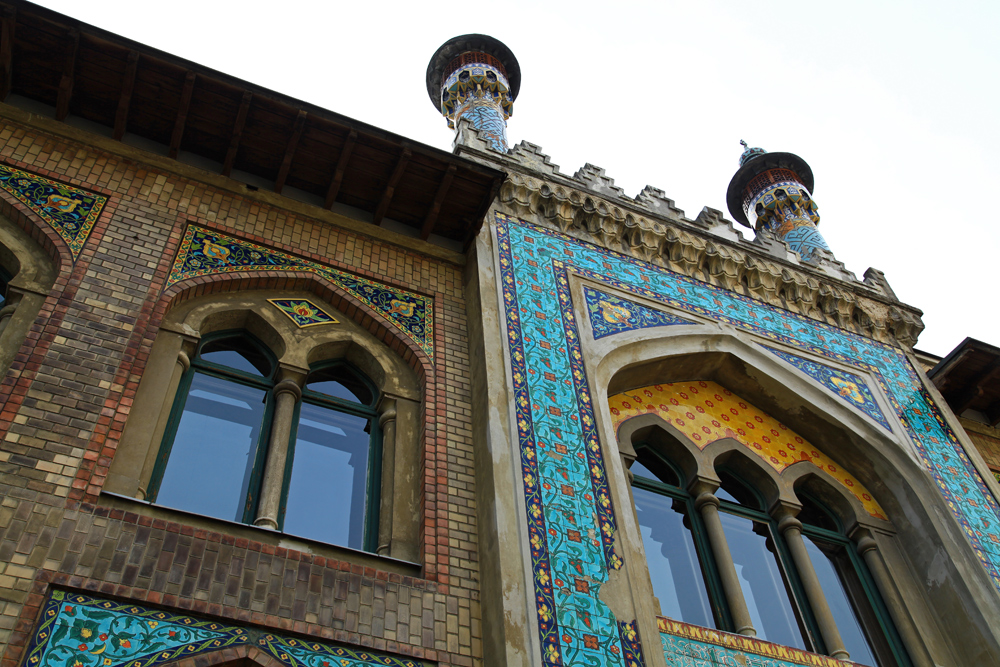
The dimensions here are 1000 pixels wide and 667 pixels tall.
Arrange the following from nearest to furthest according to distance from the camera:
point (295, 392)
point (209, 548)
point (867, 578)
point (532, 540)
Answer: point (209, 548) < point (532, 540) < point (295, 392) < point (867, 578)

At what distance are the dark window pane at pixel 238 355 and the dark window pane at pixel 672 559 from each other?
2.93 meters

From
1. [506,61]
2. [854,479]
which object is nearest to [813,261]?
[854,479]

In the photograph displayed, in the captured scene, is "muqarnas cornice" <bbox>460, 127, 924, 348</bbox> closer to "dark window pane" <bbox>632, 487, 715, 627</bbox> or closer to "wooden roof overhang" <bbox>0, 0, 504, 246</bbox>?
"wooden roof overhang" <bbox>0, 0, 504, 246</bbox>

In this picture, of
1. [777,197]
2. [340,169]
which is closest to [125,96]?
[340,169]

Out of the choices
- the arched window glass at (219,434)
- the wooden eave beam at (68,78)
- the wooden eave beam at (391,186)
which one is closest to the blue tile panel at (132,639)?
the arched window glass at (219,434)

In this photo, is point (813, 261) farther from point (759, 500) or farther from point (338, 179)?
point (338, 179)

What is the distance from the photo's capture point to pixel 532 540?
5.45 metres

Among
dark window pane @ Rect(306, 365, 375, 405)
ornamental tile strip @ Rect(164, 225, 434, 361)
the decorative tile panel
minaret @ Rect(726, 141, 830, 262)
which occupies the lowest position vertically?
dark window pane @ Rect(306, 365, 375, 405)

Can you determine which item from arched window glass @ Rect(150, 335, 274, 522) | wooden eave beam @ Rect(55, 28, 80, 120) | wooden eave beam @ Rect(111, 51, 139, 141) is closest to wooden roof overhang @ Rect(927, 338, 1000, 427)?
arched window glass @ Rect(150, 335, 274, 522)

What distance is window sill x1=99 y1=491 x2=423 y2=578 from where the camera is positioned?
4922 millimetres

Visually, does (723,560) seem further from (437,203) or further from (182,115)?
(182,115)

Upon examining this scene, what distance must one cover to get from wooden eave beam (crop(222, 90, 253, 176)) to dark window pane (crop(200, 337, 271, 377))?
1.52 meters

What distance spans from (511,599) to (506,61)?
29.2ft

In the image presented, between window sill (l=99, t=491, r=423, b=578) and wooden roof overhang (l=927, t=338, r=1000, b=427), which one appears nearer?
Result: window sill (l=99, t=491, r=423, b=578)
